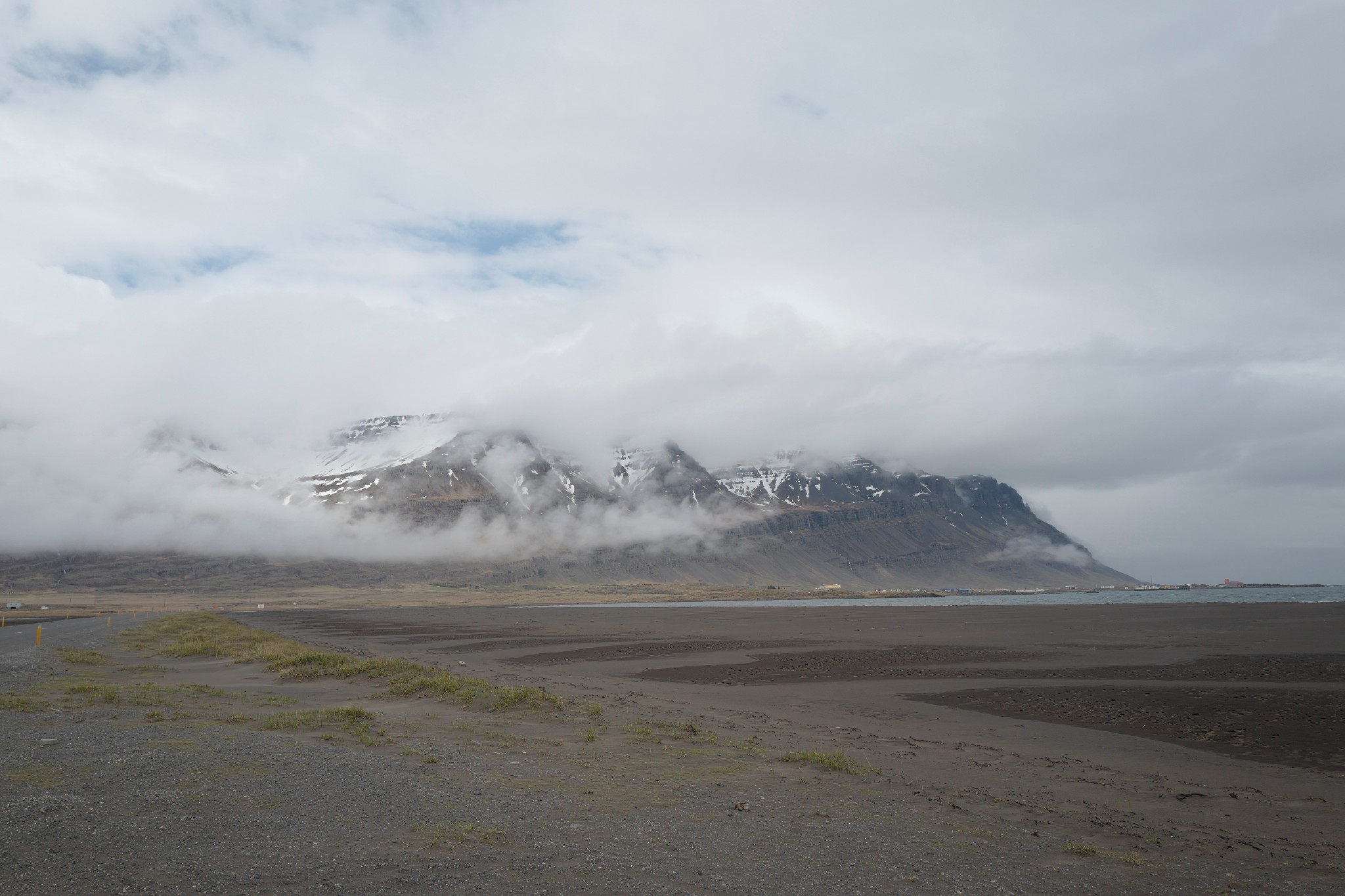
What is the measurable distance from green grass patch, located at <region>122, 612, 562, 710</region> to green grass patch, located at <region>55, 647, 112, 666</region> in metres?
3.33

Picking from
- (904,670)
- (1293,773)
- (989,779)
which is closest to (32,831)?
(989,779)

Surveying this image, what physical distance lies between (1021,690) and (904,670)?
7793 mm

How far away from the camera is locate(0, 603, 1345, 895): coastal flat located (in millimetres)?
9812

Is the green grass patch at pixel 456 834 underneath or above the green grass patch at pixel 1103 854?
above

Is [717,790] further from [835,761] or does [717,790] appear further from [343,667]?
[343,667]

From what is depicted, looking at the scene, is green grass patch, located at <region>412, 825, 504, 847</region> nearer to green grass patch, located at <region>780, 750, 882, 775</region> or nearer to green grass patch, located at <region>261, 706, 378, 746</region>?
green grass patch, located at <region>780, 750, 882, 775</region>

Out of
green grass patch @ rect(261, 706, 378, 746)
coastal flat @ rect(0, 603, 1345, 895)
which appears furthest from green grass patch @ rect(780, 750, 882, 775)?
green grass patch @ rect(261, 706, 378, 746)

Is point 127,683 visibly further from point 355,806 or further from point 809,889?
point 809,889

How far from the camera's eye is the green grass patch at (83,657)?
129 feet

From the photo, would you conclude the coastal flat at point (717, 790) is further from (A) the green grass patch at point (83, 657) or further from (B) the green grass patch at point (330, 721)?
(A) the green grass patch at point (83, 657)

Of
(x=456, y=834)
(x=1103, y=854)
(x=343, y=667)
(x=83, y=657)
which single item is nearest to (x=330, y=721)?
(x=456, y=834)

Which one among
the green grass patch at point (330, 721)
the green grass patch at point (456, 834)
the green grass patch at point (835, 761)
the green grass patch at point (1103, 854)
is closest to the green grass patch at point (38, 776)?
the green grass patch at point (456, 834)

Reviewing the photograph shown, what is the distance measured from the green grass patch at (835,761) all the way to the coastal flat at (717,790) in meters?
0.10

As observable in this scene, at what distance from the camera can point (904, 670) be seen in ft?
124
